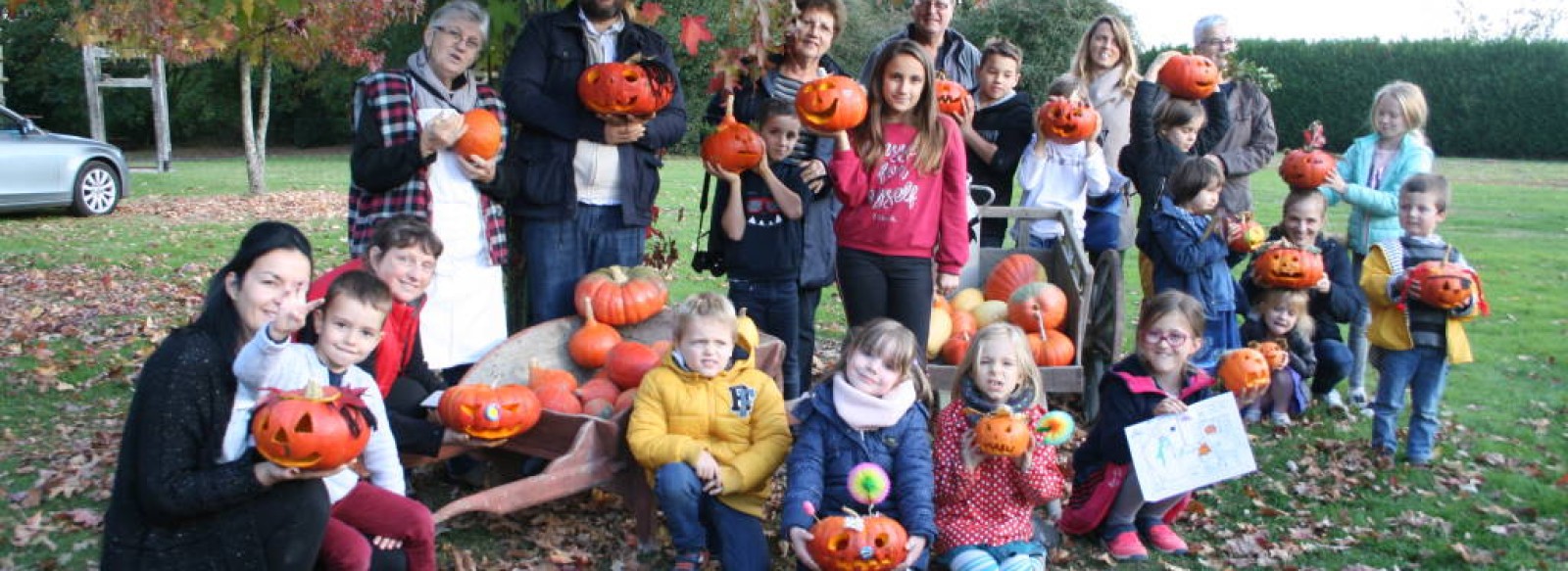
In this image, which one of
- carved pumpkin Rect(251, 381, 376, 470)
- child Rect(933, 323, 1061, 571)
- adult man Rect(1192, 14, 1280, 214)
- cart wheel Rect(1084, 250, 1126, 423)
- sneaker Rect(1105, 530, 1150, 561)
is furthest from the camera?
adult man Rect(1192, 14, 1280, 214)

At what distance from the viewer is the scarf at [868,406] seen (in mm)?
4203

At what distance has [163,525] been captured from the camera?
329 centimetres

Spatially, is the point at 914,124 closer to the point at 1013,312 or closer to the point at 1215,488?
the point at 1013,312

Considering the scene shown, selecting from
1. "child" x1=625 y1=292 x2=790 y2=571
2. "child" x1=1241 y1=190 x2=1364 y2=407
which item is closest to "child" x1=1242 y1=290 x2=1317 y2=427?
"child" x1=1241 y1=190 x2=1364 y2=407

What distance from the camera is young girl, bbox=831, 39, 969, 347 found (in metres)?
5.29

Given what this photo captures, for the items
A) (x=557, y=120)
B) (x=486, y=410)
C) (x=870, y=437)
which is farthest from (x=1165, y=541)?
(x=557, y=120)

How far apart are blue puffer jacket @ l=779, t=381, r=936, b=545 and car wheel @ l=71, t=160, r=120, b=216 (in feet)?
48.7

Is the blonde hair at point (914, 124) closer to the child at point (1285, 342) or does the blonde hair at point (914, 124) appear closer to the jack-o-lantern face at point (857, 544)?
the jack-o-lantern face at point (857, 544)

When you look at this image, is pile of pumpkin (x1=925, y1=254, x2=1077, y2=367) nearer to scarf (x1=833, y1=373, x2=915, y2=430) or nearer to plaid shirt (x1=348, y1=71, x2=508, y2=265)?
scarf (x1=833, y1=373, x2=915, y2=430)

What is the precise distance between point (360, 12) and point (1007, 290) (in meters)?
11.2

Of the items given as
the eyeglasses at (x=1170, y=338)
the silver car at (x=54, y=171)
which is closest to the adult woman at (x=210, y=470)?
the eyeglasses at (x=1170, y=338)

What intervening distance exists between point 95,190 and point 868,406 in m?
15.3

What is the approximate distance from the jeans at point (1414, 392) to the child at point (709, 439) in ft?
10.5

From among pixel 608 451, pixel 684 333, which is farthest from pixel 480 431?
pixel 684 333
